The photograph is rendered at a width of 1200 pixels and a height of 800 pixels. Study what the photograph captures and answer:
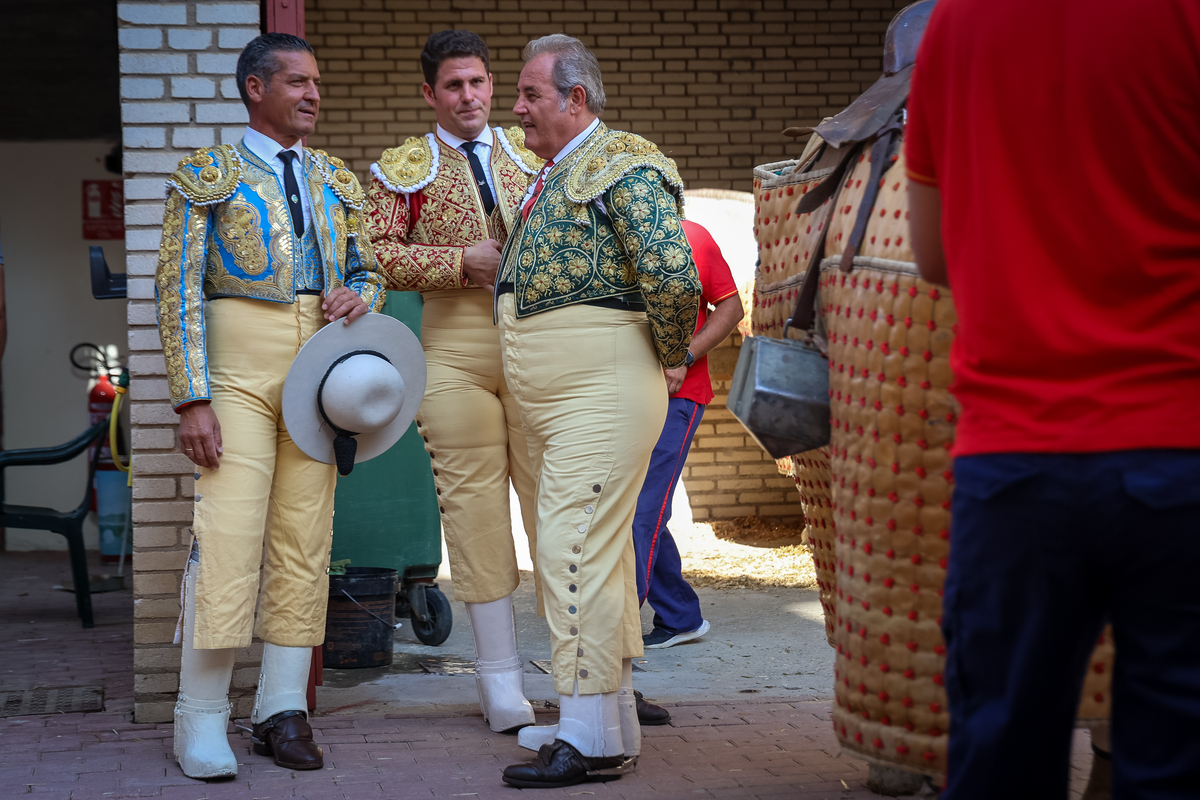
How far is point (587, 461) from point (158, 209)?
6.00ft

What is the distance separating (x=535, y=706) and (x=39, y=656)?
2.54m

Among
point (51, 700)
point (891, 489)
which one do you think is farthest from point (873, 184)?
point (51, 700)

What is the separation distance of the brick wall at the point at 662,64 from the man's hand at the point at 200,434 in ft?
16.8

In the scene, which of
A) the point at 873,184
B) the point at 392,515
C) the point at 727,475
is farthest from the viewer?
the point at 727,475

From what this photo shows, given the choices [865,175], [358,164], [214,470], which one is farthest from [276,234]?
[358,164]

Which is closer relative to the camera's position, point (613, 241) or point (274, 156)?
point (613, 241)

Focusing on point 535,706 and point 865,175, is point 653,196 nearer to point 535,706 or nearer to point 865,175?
point 865,175

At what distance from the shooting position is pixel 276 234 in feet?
11.6

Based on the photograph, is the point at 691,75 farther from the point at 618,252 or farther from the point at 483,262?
the point at 618,252

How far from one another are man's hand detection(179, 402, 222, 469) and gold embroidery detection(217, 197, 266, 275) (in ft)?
1.43

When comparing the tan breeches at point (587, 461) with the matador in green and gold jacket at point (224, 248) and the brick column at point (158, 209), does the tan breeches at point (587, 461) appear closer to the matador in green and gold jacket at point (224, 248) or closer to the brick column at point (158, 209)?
the matador in green and gold jacket at point (224, 248)

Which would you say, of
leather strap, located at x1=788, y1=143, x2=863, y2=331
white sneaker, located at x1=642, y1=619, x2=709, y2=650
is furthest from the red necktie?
white sneaker, located at x1=642, y1=619, x2=709, y2=650

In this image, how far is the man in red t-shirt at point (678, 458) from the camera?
4770 mm

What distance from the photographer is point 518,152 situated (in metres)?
4.11
